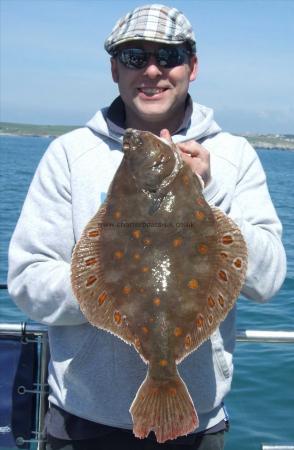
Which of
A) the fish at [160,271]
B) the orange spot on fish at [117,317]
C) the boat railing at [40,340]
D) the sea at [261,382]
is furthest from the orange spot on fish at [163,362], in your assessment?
the sea at [261,382]

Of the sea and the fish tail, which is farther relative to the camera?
the sea

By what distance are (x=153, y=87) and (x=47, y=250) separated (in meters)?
0.97

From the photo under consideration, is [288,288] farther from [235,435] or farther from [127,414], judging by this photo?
[127,414]

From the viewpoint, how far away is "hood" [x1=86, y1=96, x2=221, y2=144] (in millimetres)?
3658

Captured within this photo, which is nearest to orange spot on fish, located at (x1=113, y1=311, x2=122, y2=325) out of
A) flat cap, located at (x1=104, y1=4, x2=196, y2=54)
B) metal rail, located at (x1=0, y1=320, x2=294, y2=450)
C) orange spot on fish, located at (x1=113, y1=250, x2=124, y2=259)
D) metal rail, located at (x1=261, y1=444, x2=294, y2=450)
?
orange spot on fish, located at (x1=113, y1=250, x2=124, y2=259)

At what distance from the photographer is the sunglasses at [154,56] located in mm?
3496

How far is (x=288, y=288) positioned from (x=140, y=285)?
10215 millimetres

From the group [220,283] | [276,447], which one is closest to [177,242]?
[220,283]

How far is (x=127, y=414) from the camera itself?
336 cm

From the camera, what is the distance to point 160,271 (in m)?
2.97

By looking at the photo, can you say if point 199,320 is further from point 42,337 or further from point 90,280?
point 42,337

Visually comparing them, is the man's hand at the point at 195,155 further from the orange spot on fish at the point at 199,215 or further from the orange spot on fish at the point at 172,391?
the orange spot on fish at the point at 172,391

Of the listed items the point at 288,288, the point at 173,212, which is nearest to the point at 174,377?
the point at 173,212

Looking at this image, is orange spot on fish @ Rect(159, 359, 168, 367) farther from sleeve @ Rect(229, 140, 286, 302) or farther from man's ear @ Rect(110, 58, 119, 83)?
man's ear @ Rect(110, 58, 119, 83)
